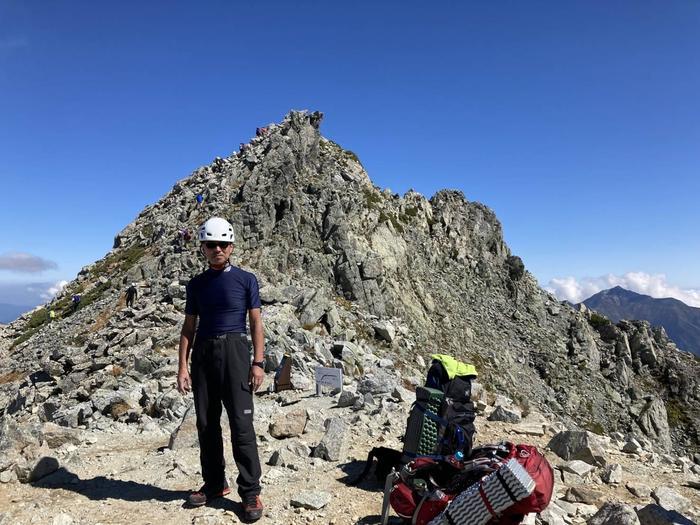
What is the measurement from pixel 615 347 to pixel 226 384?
7521 centimetres

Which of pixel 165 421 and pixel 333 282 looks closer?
pixel 165 421

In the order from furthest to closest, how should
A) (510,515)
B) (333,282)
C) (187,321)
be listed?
1. (333,282)
2. (187,321)
3. (510,515)

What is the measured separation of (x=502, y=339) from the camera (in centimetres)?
5681

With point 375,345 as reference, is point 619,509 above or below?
below

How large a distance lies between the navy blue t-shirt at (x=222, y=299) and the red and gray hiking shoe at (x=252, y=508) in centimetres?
221

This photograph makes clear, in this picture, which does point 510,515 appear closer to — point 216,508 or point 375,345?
point 216,508

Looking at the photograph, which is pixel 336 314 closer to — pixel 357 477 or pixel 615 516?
pixel 357 477

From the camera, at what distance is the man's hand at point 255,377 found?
20.4 ft

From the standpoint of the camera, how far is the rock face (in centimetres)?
1766

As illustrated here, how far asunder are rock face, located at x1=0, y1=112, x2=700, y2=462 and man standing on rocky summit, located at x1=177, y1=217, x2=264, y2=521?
5.29m

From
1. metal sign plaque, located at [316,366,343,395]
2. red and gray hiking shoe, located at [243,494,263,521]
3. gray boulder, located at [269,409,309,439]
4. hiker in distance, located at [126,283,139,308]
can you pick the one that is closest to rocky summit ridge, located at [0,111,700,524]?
hiker in distance, located at [126,283,139,308]

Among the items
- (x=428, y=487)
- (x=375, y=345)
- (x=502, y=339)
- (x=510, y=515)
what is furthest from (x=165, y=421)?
(x=502, y=339)

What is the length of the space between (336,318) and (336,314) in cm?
51

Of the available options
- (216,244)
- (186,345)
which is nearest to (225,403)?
(186,345)
